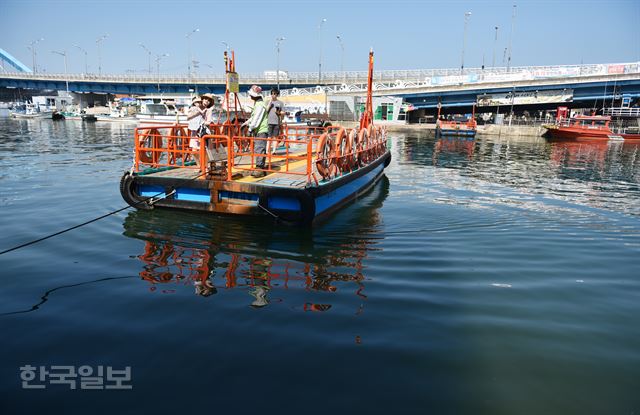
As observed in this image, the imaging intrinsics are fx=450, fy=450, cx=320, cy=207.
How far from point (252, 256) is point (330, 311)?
2612mm

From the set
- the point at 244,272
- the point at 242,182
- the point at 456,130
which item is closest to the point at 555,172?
the point at 242,182

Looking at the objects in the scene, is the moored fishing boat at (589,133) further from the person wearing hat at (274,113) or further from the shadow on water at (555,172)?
the person wearing hat at (274,113)

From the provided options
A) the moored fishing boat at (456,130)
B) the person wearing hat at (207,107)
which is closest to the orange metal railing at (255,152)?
the person wearing hat at (207,107)

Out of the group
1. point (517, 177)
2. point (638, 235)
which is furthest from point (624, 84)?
point (638, 235)

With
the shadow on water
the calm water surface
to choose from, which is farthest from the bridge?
the calm water surface

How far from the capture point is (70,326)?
541cm

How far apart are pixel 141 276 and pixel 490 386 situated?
17.2 ft

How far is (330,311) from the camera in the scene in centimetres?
595

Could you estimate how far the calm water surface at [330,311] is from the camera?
425 cm

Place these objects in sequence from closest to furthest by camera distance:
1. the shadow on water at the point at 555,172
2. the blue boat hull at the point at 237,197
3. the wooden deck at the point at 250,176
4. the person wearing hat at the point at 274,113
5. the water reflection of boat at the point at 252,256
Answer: the water reflection of boat at the point at 252,256 → the blue boat hull at the point at 237,197 → the wooden deck at the point at 250,176 → the person wearing hat at the point at 274,113 → the shadow on water at the point at 555,172

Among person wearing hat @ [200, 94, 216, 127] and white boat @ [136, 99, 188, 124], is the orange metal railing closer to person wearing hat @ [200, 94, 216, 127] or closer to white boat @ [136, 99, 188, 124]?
person wearing hat @ [200, 94, 216, 127]

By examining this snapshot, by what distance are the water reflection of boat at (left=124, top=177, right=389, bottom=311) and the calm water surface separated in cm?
5

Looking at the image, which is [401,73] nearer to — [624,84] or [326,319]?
[624,84]

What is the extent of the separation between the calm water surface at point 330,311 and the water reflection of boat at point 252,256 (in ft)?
0.15
